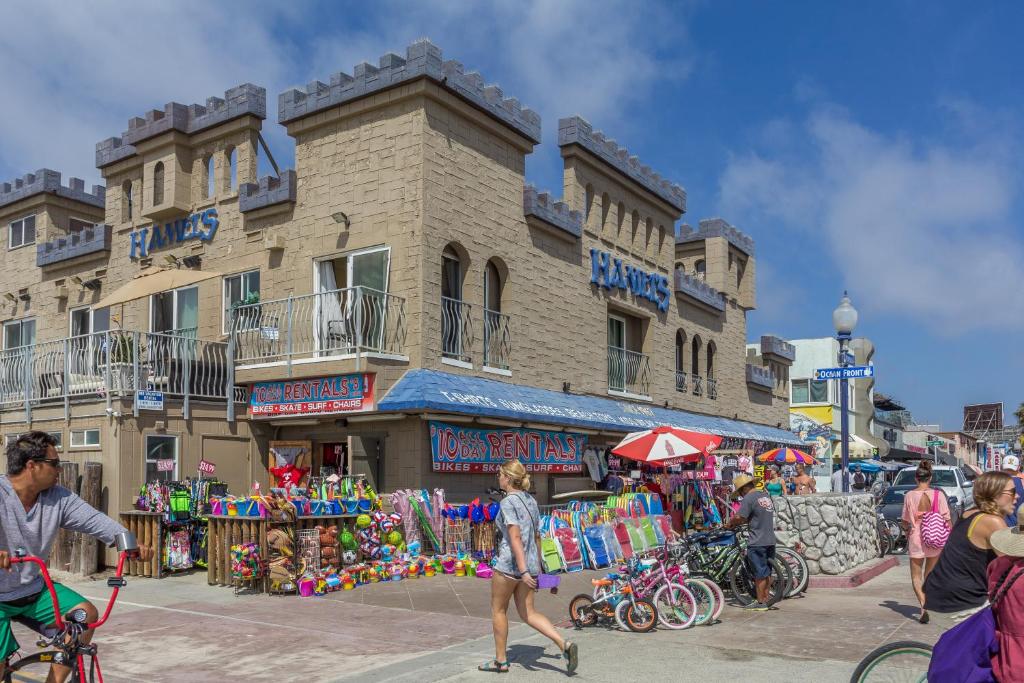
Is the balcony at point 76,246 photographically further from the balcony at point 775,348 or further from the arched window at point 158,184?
the balcony at point 775,348

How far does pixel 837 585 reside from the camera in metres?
13.3

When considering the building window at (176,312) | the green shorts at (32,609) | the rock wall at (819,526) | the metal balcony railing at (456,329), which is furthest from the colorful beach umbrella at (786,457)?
the green shorts at (32,609)

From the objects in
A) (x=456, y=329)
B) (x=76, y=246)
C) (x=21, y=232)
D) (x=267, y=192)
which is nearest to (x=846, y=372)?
(x=456, y=329)

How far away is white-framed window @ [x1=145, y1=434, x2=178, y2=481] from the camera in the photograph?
1462 centimetres

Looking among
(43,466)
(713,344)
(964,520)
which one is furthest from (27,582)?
(713,344)

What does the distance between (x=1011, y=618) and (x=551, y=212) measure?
576 inches

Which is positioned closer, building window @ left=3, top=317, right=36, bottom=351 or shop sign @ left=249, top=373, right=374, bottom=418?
shop sign @ left=249, top=373, right=374, bottom=418

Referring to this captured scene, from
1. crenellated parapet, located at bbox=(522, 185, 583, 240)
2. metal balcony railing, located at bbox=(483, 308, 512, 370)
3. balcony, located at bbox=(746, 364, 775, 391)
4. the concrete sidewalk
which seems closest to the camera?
the concrete sidewalk

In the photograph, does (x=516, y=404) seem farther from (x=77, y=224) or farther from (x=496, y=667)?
(x=77, y=224)

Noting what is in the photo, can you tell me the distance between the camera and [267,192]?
17328 millimetres

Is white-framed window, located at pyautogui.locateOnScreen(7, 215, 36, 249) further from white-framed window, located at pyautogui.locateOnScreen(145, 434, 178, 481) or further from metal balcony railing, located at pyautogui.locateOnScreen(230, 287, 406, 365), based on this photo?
white-framed window, located at pyautogui.locateOnScreen(145, 434, 178, 481)

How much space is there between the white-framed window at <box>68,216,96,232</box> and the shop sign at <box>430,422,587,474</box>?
13.2m

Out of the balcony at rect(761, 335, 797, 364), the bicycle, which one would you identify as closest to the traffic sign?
the bicycle

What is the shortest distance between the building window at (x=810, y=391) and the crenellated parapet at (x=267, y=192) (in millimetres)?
34878
